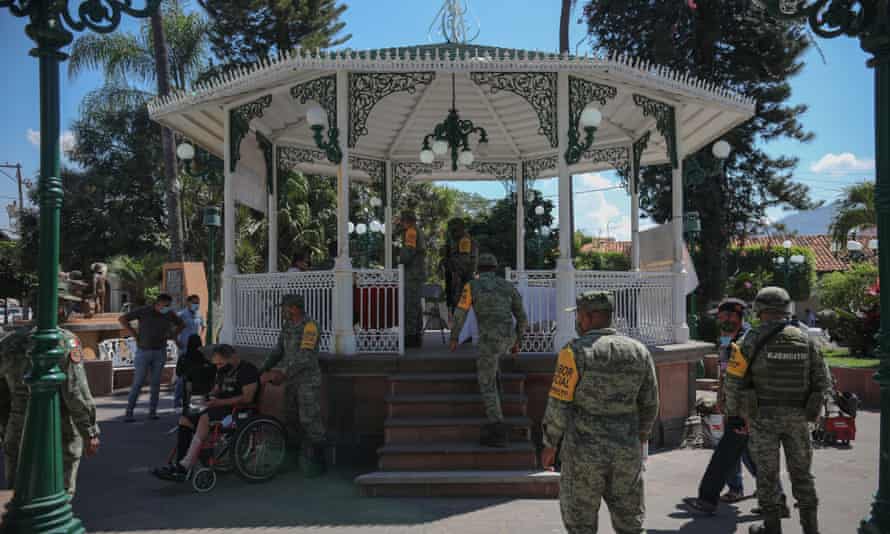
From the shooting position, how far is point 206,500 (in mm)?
5930

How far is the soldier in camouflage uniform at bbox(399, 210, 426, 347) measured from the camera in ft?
28.2

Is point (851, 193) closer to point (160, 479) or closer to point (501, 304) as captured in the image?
point (501, 304)

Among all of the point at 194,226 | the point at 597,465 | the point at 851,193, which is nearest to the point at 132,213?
the point at 194,226

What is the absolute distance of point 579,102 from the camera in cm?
823

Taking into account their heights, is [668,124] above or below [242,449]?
above

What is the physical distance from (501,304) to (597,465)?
3.00 m

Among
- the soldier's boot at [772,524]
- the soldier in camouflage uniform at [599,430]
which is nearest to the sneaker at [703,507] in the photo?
the soldier's boot at [772,524]

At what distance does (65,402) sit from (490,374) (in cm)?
358

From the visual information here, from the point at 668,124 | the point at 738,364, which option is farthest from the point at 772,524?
the point at 668,124

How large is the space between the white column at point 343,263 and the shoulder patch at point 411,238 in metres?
0.90

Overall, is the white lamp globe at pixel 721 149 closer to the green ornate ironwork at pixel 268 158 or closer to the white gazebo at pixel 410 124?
the white gazebo at pixel 410 124

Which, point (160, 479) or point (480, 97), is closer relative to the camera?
point (160, 479)

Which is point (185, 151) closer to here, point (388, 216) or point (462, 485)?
point (388, 216)

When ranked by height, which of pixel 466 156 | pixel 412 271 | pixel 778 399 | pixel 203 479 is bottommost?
pixel 203 479
